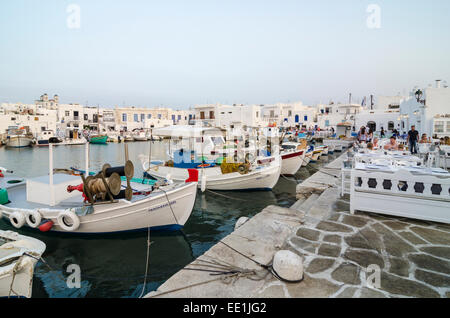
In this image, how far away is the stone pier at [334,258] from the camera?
3.00 meters

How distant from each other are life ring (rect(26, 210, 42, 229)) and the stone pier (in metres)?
5.02

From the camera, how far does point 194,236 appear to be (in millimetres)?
7695

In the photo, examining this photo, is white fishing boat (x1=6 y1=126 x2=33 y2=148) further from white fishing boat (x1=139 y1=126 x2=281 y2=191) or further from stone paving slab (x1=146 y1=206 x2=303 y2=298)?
stone paving slab (x1=146 y1=206 x2=303 y2=298)

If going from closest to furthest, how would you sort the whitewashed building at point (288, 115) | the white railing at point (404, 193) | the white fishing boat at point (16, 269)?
the white fishing boat at point (16, 269) → the white railing at point (404, 193) → the whitewashed building at point (288, 115)

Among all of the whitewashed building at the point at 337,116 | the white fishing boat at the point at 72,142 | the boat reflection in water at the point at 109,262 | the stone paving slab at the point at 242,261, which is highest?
the whitewashed building at the point at 337,116

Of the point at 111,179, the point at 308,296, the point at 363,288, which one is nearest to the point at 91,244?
the point at 111,179

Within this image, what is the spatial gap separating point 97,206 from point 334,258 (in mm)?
5495

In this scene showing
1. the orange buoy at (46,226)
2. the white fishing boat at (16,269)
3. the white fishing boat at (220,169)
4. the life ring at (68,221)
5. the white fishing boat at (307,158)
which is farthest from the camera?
the white fishing boat at (307,158)

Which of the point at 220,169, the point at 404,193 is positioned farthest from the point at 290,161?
the point at 404,193

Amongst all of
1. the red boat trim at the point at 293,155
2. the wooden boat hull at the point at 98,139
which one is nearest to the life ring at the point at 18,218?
the red boat trim at the point at 293,155

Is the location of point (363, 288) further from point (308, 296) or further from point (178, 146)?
point (178, 146)

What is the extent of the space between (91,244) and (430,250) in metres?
7.40

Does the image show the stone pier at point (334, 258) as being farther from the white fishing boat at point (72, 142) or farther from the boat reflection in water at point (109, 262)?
the white fishing boat at point (72, 142)

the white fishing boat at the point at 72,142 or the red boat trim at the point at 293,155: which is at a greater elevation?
the white fishing boat at the point at 72,142
